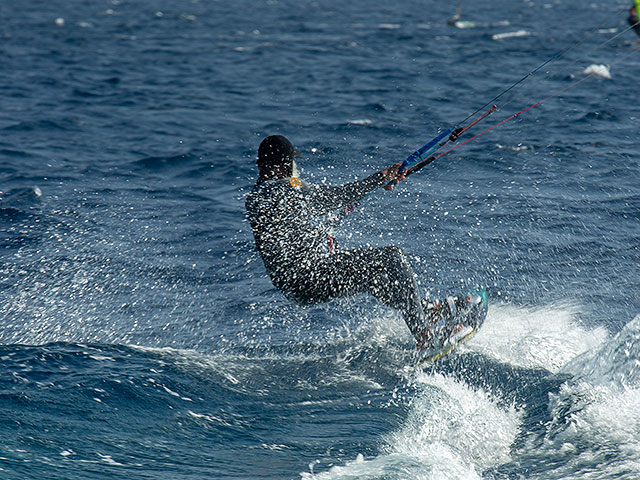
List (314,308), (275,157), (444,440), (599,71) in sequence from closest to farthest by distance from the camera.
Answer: (444,440)
(275,157)
(314,308)
(599,71)

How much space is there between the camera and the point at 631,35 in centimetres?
2800

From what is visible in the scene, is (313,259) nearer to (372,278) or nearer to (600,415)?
(372,278)

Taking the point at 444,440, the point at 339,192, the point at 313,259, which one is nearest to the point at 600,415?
the point at 444,440

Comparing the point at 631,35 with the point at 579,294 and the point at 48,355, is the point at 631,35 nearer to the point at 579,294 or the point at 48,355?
the point at 579,294

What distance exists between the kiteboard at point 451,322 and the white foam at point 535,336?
9.0 inches

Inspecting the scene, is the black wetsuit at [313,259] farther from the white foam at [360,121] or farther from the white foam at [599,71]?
the white foam at [599,71]

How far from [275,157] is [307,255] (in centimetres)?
79

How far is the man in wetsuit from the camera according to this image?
20.0 feet

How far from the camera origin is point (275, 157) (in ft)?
20.2

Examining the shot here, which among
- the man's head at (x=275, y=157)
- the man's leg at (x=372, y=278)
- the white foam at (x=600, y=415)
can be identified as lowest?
the white foam at (x=600, y=415)

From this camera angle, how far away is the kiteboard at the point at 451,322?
6.25 m

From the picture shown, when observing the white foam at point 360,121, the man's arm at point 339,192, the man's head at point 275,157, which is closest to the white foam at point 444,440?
the man's arm at point 339,192

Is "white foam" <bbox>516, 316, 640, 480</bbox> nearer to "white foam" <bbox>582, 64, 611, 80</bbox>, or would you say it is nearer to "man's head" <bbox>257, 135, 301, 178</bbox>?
"man's head" <bbox>257, 135, 301, 178</bbox>

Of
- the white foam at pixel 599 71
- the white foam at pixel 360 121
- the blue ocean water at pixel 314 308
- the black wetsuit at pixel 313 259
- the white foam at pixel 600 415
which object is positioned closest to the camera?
the white foam at pixel 600 415
